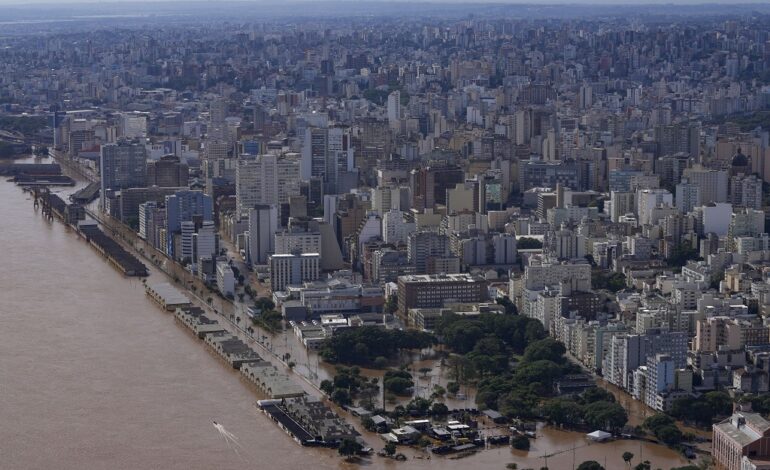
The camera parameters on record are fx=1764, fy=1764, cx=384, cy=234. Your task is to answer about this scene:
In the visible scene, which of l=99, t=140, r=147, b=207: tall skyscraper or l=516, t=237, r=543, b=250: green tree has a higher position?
l=99, t=140, r=147, b=207: tall skyscraper

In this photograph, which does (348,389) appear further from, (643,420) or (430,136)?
(430,136)

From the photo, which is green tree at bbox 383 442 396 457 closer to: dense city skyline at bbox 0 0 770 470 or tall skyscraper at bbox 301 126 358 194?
dense city skyline at bbox 0 0 770 470

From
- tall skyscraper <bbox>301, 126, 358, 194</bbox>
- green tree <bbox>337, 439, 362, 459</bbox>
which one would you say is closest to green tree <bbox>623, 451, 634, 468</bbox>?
green tree <bbox>337, 439, 362, 459</bbox>

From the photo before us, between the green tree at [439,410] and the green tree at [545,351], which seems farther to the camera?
the green tree at [545,351]

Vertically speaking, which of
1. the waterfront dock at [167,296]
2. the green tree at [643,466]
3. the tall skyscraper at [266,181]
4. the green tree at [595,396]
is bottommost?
the waterfront dock at [167,296]

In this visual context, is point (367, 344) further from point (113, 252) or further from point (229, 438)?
point (113, 252)

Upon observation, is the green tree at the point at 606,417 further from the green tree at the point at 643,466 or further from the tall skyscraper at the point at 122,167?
the tall skyscraper at the point at 122,167

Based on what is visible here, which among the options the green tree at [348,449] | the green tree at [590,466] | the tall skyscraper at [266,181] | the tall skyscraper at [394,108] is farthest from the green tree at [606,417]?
the tall skyscraper at [394,108]

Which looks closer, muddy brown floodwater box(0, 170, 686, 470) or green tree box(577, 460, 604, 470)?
green tree box(577, 460, 604, 470)

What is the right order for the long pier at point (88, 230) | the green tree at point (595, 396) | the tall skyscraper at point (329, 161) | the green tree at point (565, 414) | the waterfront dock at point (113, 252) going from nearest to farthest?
the green tree at point (565, 414) → the green tree at point (595, 396) → the waterfront dock at point (113, 252) → the long pier at point (88, 230) → the tall skyscraper at point (329, 161)
